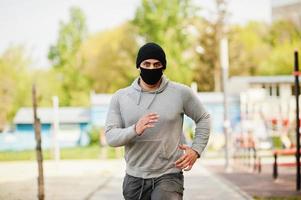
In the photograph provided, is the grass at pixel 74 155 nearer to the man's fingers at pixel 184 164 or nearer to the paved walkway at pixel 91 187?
the paved walkway at pixel 91 187

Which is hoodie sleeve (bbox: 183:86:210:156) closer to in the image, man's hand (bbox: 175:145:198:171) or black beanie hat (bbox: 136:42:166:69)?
man's hand (bbox: 175:145:198:171)

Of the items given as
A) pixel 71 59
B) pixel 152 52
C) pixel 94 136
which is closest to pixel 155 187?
pixel 152 52

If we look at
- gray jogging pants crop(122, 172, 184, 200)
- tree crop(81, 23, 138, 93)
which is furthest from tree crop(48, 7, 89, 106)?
gray jogging pants crop(122, 172, 184, 200)

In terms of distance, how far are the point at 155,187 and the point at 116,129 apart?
18.6 inches

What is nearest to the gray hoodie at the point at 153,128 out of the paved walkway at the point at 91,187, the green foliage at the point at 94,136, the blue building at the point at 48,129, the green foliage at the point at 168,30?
the paved walkway at the point at 91,187

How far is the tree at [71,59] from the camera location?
7862 cm

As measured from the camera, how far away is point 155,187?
206 inches

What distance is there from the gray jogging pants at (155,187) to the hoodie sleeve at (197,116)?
263 mm

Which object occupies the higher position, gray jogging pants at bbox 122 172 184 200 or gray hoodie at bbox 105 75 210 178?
gray hoodie at bbox 105 75 210 178

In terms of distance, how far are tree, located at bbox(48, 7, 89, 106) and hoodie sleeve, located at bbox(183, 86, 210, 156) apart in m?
72.5

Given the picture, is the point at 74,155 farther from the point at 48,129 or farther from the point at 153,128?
the point at 153,128

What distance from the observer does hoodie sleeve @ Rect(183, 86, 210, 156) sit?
17.5 ft

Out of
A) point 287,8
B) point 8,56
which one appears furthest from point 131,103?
point 287,8

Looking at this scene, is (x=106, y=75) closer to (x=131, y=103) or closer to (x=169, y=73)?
(x=169, y=73)
